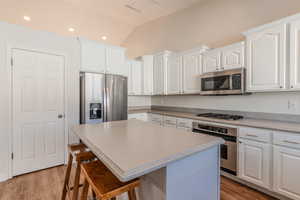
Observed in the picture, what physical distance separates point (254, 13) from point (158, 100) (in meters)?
2.87

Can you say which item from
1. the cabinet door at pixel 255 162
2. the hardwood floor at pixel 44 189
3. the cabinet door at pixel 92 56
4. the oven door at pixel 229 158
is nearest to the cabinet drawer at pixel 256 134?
the cabinet door at pixel 255 162

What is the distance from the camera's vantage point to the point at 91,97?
2.94 meters

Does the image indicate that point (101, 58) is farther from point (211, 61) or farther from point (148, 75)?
point (211, 61)

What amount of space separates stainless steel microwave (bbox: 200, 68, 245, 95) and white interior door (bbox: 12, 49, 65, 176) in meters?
2.74

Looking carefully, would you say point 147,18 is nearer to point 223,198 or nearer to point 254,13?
point 254,13

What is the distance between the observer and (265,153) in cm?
189

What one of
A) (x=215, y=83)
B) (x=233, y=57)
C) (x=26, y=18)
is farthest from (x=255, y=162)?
(x=26, y=18)

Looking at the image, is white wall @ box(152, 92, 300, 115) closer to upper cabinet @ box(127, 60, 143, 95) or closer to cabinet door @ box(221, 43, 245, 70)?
cabinet door @ box(221, 43, 245, 70)

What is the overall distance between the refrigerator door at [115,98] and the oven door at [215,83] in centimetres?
172

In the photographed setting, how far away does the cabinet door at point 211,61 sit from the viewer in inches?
106

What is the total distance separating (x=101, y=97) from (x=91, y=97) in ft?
0.63

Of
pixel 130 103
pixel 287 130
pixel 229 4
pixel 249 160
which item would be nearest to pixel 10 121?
pixel 130 103

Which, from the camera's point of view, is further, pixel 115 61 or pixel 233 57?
pixel 115 61

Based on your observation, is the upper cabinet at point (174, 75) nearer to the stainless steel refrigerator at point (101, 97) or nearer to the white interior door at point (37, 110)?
the stainless steel refrigerator at point (101, 97)
